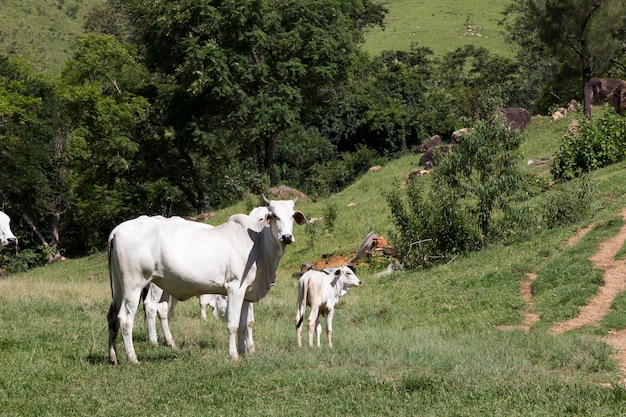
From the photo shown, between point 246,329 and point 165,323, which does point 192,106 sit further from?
point 246,329

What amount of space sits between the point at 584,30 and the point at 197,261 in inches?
1128

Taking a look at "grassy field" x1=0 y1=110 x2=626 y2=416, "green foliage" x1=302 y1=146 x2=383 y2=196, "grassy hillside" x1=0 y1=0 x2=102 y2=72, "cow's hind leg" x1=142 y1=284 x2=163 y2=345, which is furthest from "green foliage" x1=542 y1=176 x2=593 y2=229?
"grassy hillside" x1=0 y1=0 x2=102 y2=72

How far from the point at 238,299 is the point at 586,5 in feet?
93.3

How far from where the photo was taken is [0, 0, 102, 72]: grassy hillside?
84062 mm

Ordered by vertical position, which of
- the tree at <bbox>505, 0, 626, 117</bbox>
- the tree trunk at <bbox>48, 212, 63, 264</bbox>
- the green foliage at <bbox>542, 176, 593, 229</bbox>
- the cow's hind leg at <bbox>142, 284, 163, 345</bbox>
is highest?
the tree at <bbox>505, 0, 626, 117</bbox>

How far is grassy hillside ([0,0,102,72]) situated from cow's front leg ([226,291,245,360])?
72.3m

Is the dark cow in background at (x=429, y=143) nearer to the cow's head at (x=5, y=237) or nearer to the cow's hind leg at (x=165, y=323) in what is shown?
the cow's hind leg at (x=165, y=323)

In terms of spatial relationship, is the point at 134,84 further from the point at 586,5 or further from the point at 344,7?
the point at 586,5

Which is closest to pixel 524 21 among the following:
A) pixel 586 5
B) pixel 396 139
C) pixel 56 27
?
pixel 396 139

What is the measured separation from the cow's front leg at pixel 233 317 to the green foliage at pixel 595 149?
19.1m

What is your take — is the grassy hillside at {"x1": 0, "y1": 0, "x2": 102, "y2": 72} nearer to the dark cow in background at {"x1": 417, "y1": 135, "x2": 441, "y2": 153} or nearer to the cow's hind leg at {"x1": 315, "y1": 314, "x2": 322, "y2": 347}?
the dark cow in background at {"x1": 417, "y1": 135, "x2": 441, "y2": 153}

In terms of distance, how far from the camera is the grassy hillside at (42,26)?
276 feet

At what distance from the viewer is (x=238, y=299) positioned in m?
11.3

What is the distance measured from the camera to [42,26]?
91.8m
